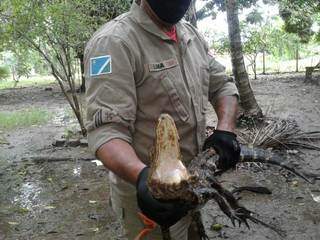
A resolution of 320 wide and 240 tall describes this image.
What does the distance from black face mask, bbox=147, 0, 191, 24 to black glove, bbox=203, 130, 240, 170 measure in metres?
0.55

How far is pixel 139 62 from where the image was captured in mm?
1967

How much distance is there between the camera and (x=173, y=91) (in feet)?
6.74

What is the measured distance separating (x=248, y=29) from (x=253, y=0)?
1.66 m

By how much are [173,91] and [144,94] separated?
5.3 inches

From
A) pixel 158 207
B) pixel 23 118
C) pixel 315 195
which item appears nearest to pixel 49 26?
pixel 23 118

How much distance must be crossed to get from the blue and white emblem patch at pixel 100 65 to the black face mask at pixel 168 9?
0.33 meters

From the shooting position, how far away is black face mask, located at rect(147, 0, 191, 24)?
2023 mm

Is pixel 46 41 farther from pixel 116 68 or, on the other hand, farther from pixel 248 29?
pixel 248 29

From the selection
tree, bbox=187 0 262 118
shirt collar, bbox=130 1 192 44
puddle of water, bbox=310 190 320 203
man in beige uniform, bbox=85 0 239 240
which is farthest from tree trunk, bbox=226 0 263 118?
shirt collar, bbox=130 1 192 44

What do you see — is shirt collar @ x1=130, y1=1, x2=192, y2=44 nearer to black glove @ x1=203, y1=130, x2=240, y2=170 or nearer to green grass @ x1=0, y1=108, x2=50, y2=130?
black glove @ x1=203, y1=130, x2=240, y2=170

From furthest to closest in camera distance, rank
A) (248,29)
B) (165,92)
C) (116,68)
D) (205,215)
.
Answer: (248,29)
(205,215)
(165,92)
(116,68)

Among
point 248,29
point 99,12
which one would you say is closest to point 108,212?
point 99,12

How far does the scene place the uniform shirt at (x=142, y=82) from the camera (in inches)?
73.2

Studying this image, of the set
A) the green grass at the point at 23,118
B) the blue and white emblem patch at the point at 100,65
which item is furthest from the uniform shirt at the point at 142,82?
the green grass at the point at 23,118
